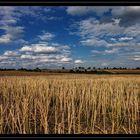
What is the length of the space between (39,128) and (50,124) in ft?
0.90

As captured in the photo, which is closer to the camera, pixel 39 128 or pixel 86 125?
pixel 39 128

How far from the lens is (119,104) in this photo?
4.25 metres

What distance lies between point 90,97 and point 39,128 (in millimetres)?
1578
